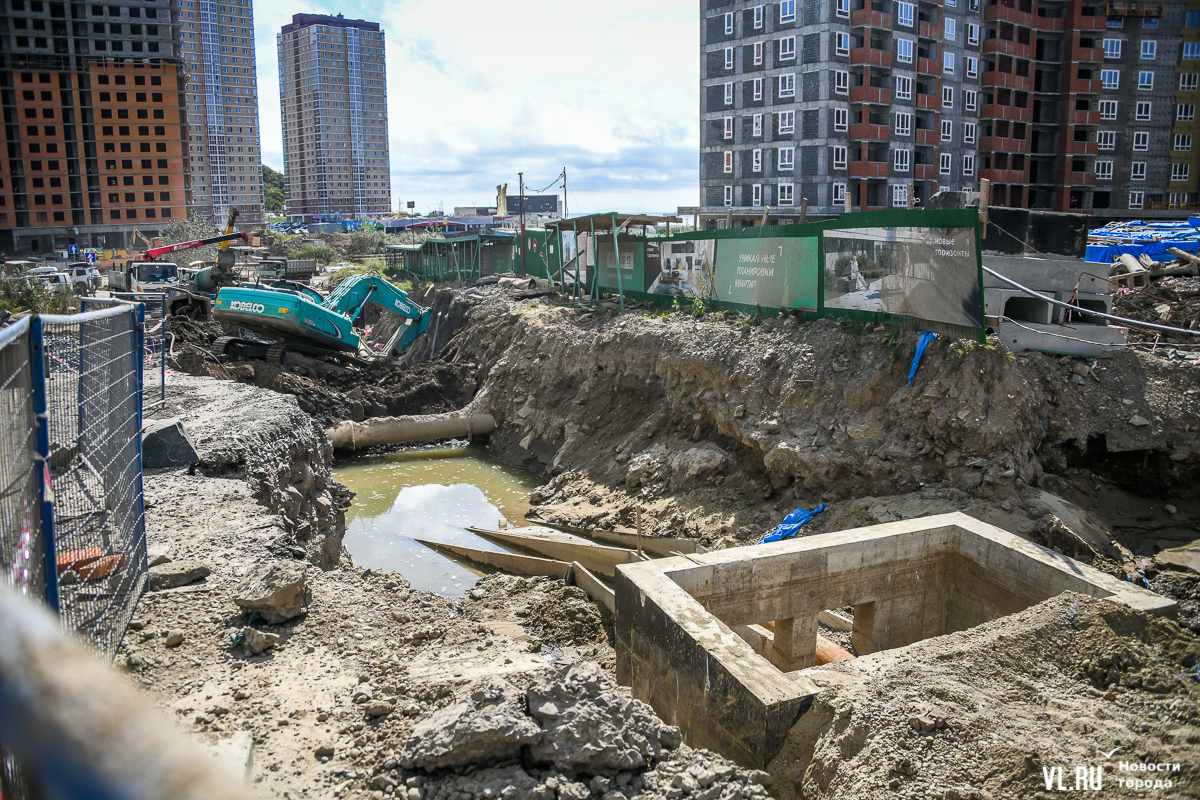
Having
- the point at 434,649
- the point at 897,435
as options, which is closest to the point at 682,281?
the point at 897,435

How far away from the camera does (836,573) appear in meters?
9.81

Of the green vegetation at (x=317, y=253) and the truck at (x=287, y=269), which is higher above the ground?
the green vegetation at (x=317, y=253)

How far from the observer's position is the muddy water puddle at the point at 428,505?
1474 centimetres


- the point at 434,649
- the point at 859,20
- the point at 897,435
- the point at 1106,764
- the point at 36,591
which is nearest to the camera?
the point at 36,591

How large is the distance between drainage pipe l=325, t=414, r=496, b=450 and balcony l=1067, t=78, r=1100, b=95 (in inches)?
2016

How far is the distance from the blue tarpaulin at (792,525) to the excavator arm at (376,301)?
1634 centimetres

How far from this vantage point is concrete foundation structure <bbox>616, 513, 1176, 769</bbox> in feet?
23.1

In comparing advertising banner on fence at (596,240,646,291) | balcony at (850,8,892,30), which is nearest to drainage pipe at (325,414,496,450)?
advertising banner on fence at (596,240,646,291)

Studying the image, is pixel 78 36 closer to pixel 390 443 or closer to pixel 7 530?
pixel 390 443

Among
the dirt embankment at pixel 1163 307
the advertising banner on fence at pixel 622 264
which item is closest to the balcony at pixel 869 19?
the advertising banner on fence at pixel 622 264

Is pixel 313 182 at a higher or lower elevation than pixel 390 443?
higher

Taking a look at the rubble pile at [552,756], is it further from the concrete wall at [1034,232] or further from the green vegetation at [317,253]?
the green vegetation at [317,253]

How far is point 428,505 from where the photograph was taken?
18531 millimetres

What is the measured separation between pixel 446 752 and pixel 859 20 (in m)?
46.5
